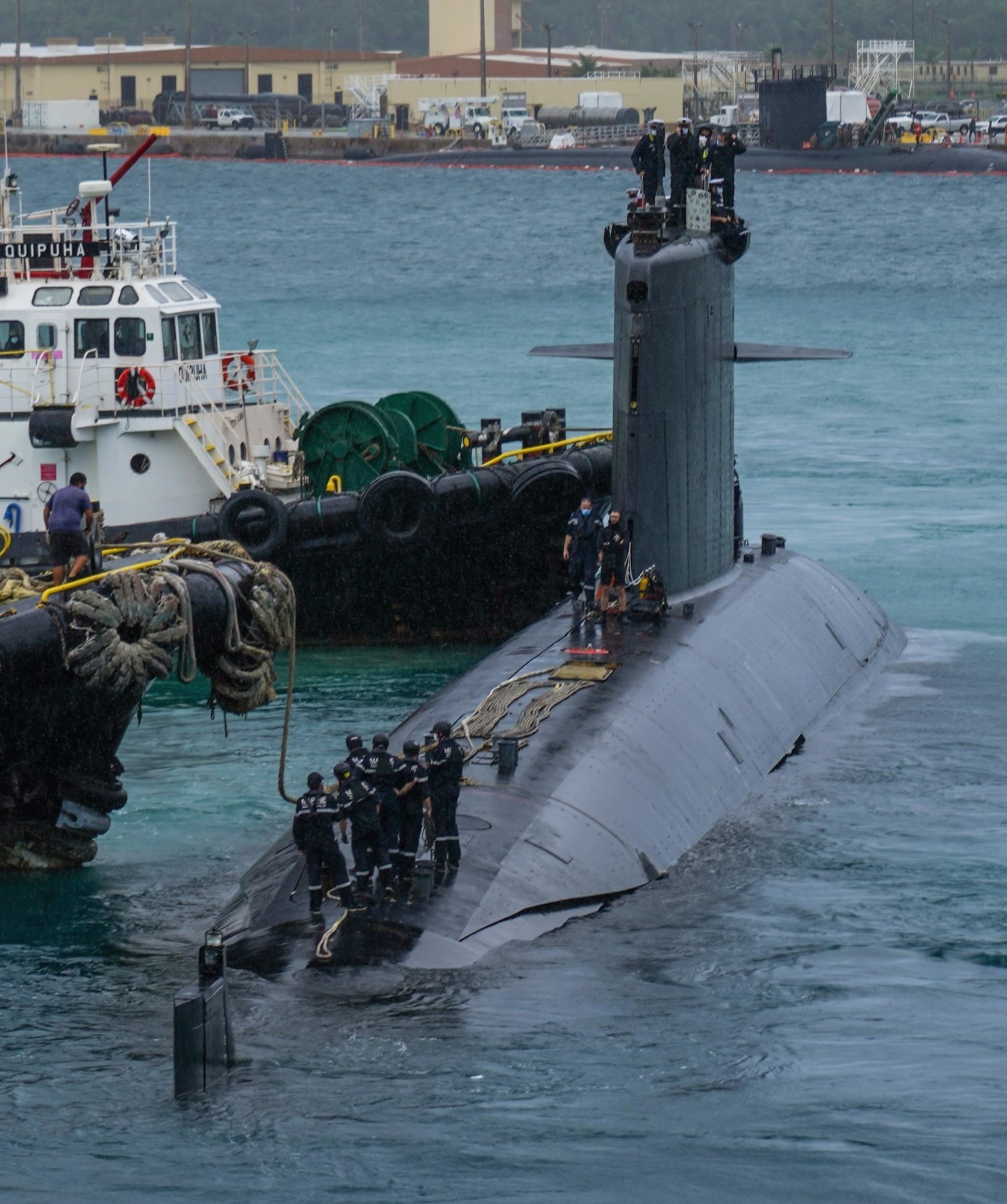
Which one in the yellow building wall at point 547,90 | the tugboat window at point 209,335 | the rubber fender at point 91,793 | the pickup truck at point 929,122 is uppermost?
the yellow building wall at point 547,90

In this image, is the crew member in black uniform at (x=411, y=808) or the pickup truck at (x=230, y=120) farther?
the pickup truck at (x=230, y=120)

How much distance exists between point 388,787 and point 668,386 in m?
8.66

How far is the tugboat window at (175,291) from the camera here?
31938mm

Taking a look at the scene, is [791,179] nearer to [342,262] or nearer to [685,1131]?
[342,262]

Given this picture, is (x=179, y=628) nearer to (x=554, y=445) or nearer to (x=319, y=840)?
(x=319, y=840)

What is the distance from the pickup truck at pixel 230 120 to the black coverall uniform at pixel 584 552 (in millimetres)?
169253

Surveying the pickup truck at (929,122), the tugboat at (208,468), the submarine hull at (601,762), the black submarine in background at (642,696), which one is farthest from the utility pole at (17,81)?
the submarine hull at (601,762)

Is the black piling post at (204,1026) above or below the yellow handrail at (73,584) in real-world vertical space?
below

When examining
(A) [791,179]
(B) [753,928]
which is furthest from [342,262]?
(B) [753,928]

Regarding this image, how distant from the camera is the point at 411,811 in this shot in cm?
1711

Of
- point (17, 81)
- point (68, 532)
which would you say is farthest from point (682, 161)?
point (17, 81)

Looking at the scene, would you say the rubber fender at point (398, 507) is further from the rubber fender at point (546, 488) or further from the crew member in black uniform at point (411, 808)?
the crew member in black uniform at point (411, 808)

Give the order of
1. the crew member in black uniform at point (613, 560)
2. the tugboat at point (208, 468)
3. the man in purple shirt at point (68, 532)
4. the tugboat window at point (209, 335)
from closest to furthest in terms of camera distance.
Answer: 1. the man in purple shirt at point (68, 532)
2. the crew member in black uniform at point (613, 560)
3. the tugboat at point (208, 468)
4. the tugboat window at point (209, 335)

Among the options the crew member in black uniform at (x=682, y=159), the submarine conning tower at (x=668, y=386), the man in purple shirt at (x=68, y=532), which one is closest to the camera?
the man in purple shirt at (x=68, y=532)
